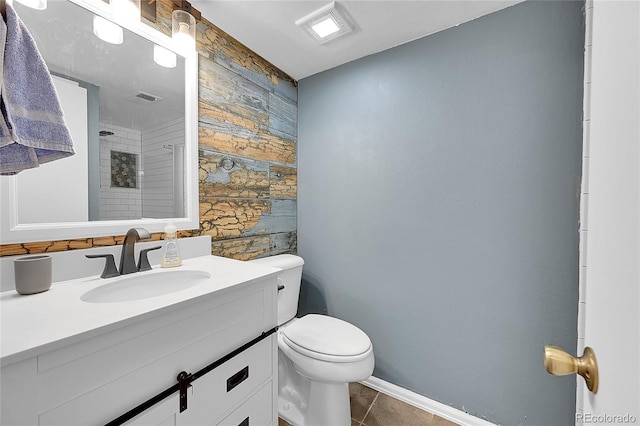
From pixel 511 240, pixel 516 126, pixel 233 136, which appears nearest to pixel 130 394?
pixel 233 136

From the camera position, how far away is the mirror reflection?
0.89m

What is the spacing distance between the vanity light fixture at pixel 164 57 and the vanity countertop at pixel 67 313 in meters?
0.98

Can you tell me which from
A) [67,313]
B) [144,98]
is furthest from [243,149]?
[67,313]

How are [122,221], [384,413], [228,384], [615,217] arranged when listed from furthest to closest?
1. [384,413]
2. [122,221]
3. [228,384]
4. [615,217]

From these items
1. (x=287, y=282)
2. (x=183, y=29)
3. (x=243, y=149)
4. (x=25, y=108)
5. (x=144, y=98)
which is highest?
(x=183, y=29)

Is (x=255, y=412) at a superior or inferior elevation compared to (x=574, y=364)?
inferior

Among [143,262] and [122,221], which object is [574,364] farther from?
[122,221]

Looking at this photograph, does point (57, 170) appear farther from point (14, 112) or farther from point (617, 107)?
point (617, 107)

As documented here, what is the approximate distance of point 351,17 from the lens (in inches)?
50.9

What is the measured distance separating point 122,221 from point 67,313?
0.52 meters

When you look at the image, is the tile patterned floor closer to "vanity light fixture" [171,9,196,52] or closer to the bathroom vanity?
the bathroom vanity

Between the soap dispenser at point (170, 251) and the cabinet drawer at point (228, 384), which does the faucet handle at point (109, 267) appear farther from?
the cabinet drawer at point (228, 384)

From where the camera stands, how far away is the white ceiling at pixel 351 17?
3.98 ft

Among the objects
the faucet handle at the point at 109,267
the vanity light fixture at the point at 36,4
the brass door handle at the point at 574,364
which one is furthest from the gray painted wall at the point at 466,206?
the vanity light fixture at the point at 36,4
